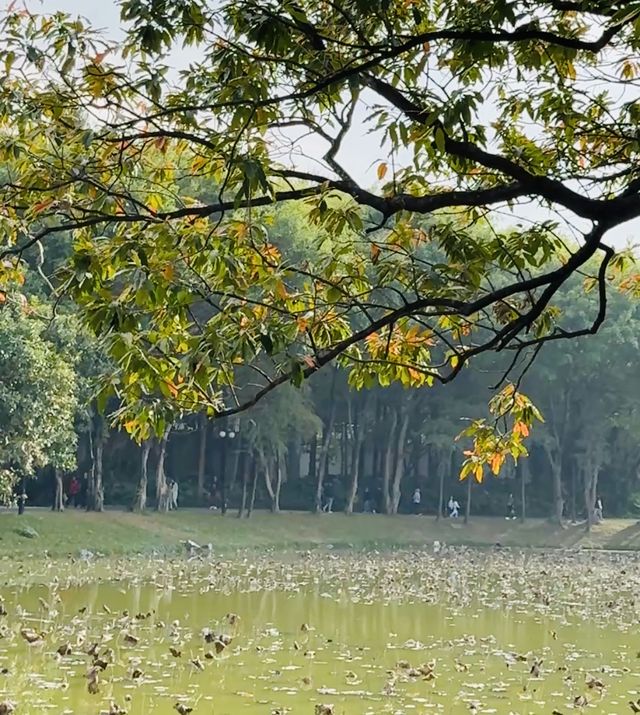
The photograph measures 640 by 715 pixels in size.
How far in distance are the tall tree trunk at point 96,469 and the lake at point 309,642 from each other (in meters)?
9.49

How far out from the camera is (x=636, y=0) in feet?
12.6

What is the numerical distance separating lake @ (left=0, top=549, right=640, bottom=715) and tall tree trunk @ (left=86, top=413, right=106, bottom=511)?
9494 mm

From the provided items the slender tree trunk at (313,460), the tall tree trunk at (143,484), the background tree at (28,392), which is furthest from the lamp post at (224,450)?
the background tree at (28,392)

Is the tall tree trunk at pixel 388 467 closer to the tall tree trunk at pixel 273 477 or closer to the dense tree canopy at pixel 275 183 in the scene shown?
the tall tree trunk at pixel 273 477

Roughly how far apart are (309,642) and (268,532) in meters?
22.6

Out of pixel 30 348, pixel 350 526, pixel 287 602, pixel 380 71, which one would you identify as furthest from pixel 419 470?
pixel 380 71

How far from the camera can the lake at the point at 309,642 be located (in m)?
9.73

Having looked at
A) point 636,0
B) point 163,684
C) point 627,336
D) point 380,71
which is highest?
point 627,336

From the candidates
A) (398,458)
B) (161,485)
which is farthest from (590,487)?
(161,485)

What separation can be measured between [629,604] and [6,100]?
16317 mm

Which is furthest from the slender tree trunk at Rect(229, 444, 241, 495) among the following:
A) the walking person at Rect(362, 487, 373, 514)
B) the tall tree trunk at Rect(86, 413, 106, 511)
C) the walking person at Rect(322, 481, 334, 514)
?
the tall tree trunk at Rect(86, 413, 106, 511)

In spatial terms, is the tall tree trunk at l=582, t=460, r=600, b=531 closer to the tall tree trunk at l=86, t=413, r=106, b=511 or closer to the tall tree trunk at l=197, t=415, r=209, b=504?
the tall tree trunk at l=197, t=415, r=209, b=504

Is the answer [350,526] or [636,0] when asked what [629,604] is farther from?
[350,526]

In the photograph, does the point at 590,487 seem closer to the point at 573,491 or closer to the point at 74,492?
the point at 573,491
